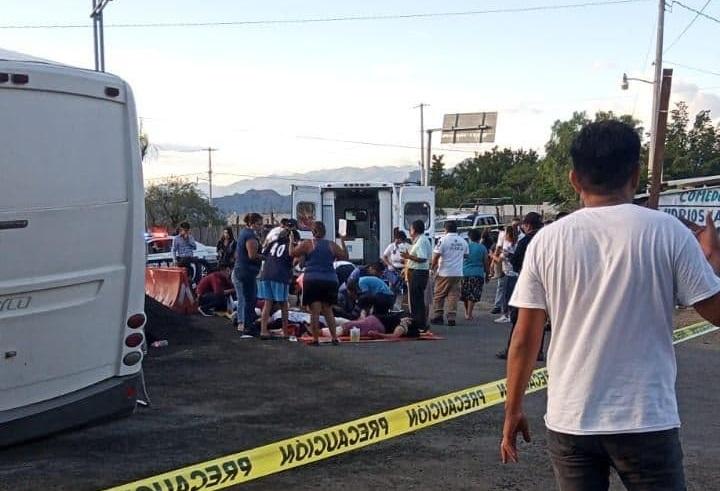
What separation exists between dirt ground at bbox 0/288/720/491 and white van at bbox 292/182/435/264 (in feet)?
30.7

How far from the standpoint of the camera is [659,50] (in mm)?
30484

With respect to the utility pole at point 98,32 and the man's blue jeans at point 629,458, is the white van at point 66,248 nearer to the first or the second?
the man's blue jeans at point 629,458

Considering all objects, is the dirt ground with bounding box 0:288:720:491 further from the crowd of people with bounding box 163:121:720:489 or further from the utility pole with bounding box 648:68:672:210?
the crowd of people with bounding box 163:121:720:489

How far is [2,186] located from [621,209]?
4.29m

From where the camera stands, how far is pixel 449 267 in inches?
583

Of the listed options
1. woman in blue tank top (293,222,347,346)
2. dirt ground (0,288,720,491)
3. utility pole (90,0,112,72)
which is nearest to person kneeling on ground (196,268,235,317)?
dirt ground (0,288,720,491)

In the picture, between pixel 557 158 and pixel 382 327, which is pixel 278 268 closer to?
pixel 382 327

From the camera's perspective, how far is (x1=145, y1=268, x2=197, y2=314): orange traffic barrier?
51.7 feet

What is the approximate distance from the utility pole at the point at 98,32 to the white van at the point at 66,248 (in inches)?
617

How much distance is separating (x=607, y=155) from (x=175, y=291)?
1363 cm

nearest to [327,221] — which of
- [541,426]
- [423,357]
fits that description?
[423,357]

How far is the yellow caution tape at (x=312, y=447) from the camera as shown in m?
4.43

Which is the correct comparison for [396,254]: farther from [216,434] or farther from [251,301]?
[216,434]

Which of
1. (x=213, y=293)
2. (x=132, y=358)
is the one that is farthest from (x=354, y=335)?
(x=132, y=358)
